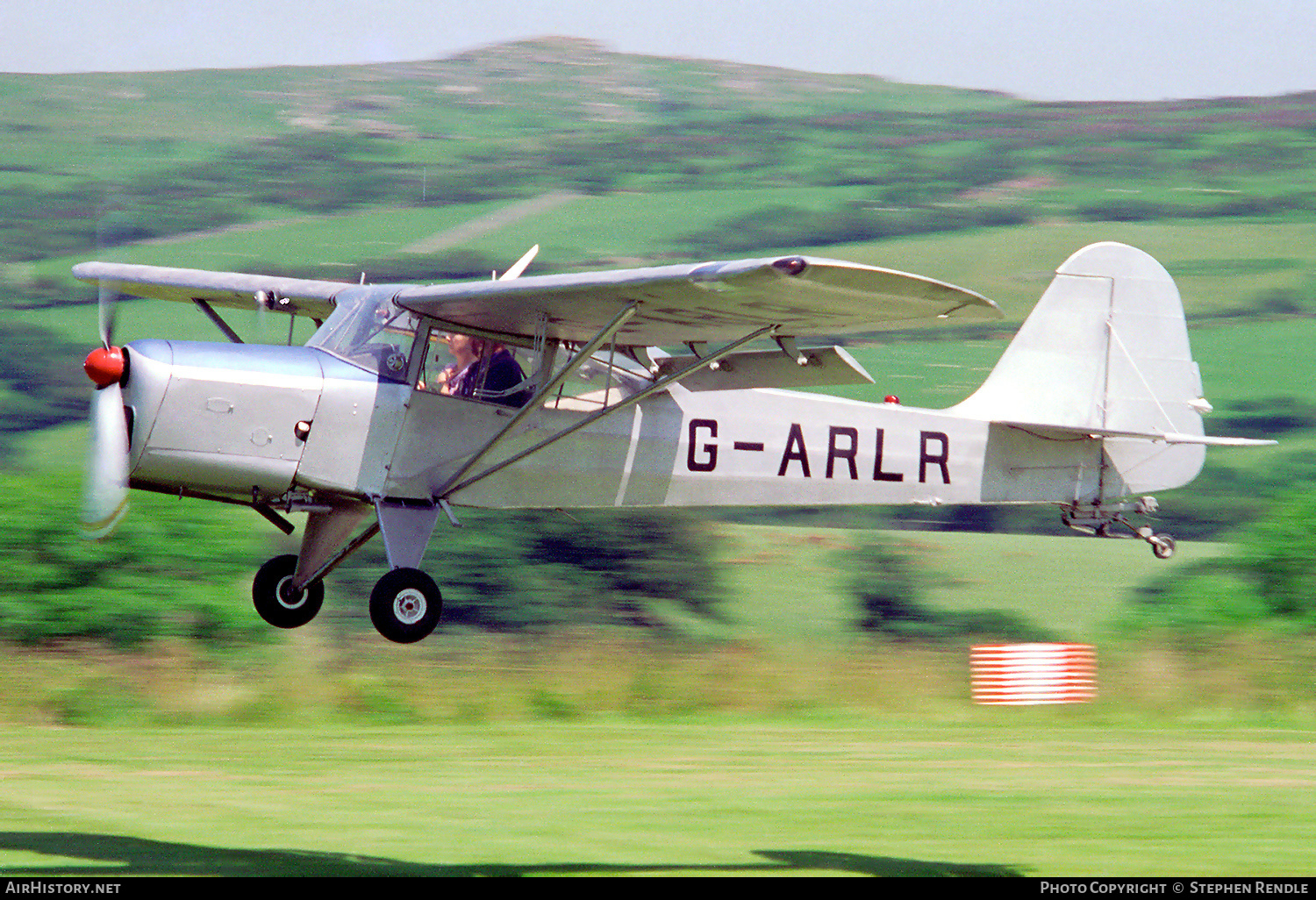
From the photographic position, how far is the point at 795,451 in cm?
1100

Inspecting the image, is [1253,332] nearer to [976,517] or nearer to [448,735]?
[976,517]

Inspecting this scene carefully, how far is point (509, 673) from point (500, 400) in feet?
39.1

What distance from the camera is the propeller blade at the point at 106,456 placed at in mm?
8836

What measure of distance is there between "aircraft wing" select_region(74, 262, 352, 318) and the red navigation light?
8.78 ft

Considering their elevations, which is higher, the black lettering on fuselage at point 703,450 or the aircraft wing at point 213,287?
the aircraft wing at point 213,287

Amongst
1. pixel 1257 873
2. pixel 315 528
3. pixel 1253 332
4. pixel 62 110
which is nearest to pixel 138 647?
pixel 315 528

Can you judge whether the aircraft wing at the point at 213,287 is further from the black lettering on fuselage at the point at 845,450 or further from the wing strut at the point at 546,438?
the black lettering on fuselage at the point at 845,450

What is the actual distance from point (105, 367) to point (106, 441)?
437 millimetres

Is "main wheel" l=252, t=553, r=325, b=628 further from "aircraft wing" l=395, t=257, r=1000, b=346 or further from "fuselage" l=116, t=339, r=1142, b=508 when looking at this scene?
"aircraft wing" l=395, t=257, r=1000, b=346

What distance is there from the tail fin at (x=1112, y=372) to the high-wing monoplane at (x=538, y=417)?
15 cm

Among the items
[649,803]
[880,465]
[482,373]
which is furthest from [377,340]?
[649,803]

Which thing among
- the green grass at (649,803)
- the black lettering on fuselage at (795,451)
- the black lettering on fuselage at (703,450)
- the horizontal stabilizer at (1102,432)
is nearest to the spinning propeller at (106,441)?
the green grass at (649,803)

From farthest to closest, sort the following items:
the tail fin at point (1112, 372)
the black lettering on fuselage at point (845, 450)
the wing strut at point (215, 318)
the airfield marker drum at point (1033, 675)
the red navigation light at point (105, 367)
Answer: the airfield marker drum at point (1033, 675), the tail fin at point (1112, 372), the wing strut at point (215, 318), the black lettering on fuselage at point (845, 450), the red navigation light at point (105, 367)

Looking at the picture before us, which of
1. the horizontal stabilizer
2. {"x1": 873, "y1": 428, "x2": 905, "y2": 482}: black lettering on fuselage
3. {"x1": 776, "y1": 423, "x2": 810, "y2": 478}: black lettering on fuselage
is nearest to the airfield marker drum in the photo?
the horizontal stabilizer
